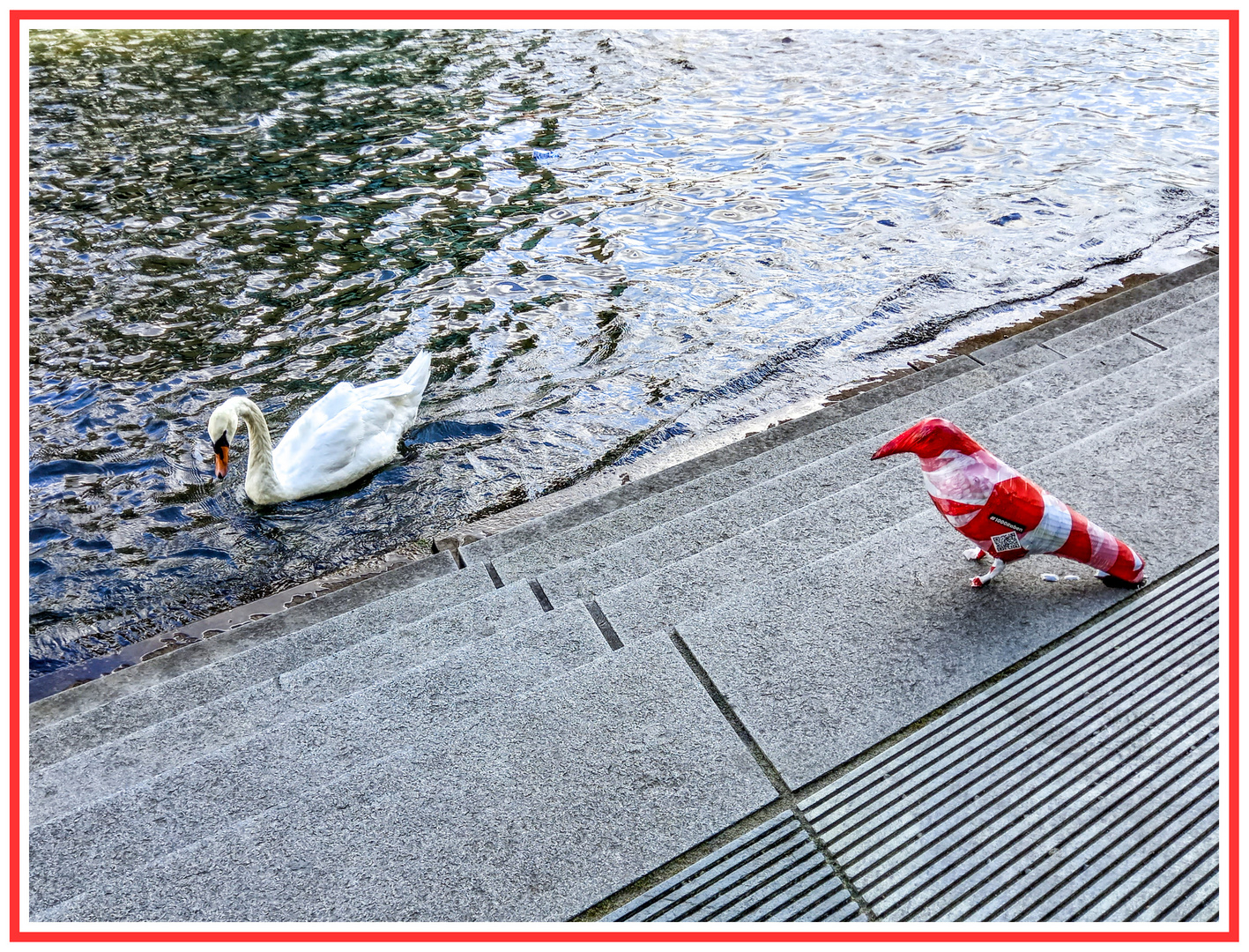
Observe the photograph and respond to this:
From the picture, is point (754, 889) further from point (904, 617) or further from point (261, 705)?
point (261, 705)

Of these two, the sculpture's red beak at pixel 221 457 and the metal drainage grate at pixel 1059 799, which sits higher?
the sculpture's red beak at pixel 221 457

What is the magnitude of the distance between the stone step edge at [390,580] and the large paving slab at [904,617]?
3.51 ft

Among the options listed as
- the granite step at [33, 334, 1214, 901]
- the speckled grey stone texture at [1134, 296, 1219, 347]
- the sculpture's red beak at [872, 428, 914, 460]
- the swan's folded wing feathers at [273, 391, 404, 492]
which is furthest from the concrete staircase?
the swan's folded wing feathers at [273, 391, 404, 492]

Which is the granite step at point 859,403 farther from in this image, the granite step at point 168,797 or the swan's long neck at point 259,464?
the swan's long neck at point 259,464

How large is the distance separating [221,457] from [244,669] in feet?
7.32

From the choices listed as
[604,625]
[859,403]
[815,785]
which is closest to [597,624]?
[604,625]

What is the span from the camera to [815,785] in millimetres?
3027

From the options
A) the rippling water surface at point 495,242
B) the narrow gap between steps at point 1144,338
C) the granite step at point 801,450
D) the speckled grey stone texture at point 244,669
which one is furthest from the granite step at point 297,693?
the narrow gap between steps at point 1144,338

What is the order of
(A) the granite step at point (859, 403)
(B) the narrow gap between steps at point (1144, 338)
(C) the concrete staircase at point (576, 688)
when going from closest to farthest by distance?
(C) the concrete staircase at point (576, 688), (A) the granite step at point (859, 403), (B) the narrow gap between steps at point (1144, 338)

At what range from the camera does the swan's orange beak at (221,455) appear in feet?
18.0

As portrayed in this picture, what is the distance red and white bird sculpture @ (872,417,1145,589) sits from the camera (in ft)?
11.4

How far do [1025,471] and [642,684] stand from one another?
217 centimetres

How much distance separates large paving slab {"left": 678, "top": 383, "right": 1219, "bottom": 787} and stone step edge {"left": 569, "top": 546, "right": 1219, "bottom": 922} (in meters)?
0.03

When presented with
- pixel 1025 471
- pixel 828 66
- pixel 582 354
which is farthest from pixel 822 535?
pixel 828 66
